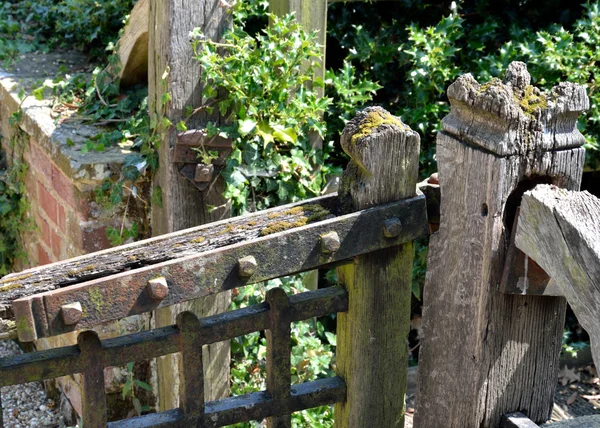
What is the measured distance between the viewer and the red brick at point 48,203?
364 centimetres

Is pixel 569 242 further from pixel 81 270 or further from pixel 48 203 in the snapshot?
pixel 48 203

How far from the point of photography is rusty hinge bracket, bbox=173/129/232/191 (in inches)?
119

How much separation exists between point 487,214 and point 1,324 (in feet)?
3.60

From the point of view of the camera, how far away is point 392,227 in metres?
1.92

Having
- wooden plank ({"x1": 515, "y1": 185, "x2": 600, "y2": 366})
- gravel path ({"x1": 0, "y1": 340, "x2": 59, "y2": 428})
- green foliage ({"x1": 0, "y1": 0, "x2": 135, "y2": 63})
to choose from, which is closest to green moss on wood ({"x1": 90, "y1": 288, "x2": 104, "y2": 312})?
wooden plank ({"x1": 515, "y1": 185, "x2": 600, "y2": 366})

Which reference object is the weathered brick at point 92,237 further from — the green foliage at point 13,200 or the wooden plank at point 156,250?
the wooden plank at point 156,250

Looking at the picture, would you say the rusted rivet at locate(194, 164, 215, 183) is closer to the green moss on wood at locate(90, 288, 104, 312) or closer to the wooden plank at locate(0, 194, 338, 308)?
the wooden plank at locate(0, 194, 338, 308)

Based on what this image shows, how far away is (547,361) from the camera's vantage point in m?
1.98

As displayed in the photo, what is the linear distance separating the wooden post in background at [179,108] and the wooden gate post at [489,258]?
1.33 metres

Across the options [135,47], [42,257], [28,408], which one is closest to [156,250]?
[135,47]

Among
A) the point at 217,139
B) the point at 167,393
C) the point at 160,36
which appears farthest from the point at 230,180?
the point at 167,393

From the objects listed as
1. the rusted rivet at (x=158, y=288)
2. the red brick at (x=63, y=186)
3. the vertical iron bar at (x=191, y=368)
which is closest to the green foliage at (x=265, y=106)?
the red brick at (x=63, y=186)

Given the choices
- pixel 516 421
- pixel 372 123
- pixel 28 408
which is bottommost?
pixel 28 408

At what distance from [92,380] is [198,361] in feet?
0.83
